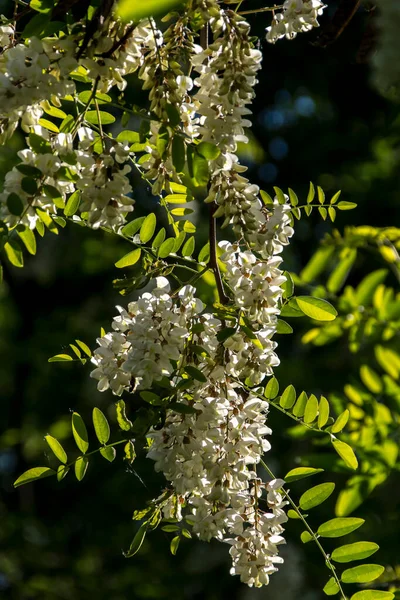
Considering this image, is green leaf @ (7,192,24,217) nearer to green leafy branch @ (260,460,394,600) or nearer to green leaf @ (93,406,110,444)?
green leaf @ (93,406,110,444)

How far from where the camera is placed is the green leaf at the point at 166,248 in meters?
0.97

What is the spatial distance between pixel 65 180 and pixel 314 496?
478 mm

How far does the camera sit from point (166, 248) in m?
0.97

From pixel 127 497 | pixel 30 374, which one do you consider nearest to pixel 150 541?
pixel 127 497

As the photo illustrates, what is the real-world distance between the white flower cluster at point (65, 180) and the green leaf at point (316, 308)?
270 millimetres

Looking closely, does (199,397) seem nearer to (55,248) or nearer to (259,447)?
(259,447)

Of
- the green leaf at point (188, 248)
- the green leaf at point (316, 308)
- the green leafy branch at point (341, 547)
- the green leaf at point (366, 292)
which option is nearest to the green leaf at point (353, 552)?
the green leafy branch at point (341, 547)

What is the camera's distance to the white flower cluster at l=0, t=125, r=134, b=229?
2.46 ft

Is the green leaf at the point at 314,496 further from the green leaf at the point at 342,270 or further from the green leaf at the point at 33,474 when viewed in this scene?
the green leaf at the point at 342,270

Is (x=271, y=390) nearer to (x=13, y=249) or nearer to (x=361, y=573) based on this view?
(x=361, y=573)

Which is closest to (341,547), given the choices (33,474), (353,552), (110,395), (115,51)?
(353,552)

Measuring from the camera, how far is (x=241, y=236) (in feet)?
2.70

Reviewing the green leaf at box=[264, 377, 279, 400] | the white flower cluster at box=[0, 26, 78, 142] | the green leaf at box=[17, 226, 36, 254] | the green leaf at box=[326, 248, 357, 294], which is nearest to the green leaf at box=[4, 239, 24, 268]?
the green leaf at box=[17, 226, 36, 254]

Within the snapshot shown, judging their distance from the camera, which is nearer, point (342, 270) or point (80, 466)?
point (80, 466)
